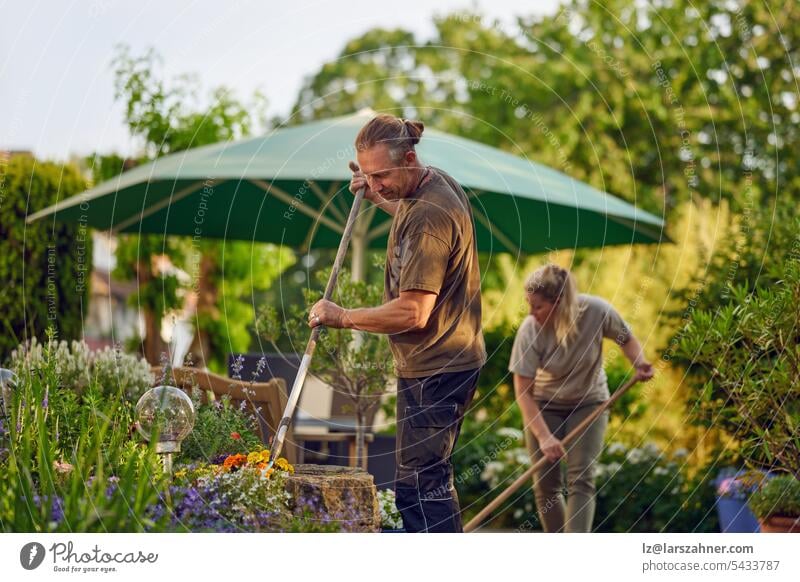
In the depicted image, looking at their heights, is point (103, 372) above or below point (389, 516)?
above

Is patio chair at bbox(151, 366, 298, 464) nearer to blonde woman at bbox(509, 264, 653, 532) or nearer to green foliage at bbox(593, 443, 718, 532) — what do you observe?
blonde woman at bbox(509, 264, 653, 532)

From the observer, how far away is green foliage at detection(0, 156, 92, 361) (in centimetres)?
816

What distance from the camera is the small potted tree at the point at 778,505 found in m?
5.54

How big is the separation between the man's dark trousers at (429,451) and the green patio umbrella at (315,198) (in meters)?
2.34

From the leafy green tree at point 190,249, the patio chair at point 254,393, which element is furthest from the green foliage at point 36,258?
the patio chair at point 254,393

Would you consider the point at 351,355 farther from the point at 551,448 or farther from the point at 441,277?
the point at 441,277

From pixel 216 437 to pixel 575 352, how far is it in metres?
2.07

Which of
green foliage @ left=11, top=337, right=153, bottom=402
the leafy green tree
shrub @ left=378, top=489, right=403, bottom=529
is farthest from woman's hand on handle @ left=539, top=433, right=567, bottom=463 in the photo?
the leafy green tree

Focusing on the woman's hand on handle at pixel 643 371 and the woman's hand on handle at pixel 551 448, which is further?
the woman's hand on handle at pixel 551 448

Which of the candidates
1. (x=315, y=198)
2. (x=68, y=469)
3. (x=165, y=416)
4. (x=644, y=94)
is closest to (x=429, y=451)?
(x=165, y=416)

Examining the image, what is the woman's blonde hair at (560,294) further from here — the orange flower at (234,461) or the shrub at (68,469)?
the shrub at (68,469)
